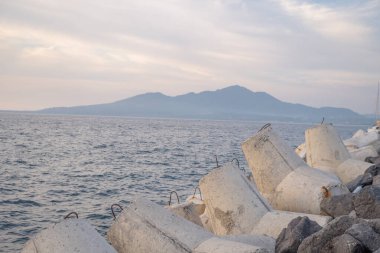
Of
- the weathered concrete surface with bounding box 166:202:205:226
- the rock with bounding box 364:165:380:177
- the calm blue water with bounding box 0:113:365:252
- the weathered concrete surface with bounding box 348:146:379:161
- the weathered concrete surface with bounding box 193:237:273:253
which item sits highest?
the rock with bounding box 364:165:380:177

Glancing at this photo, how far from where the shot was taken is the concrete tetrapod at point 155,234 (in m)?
5.07

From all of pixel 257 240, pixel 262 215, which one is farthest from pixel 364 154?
pixel 257 240

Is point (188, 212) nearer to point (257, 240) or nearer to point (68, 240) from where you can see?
point (257, 240)

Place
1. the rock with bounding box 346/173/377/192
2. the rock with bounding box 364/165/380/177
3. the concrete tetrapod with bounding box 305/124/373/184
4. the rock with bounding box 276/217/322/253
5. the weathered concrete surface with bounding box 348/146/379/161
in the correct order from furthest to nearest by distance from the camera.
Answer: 1. the weathered concrete surface with bounding box 348/146/379/161
2. the concrete tetrapod with bounding box 305/124/373/184
3. the rock with bounding box 364/165/380/177
4. the rock with bounding box 346/173/377/192
5. the rock with bounding box 276/217/322/253

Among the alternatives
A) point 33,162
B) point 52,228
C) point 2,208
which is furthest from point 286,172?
point 33,162

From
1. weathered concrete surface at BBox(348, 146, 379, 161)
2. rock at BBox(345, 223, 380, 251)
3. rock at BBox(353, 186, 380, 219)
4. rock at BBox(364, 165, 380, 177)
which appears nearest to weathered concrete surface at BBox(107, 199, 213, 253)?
rock at BBox(345, 223, 380, 251)

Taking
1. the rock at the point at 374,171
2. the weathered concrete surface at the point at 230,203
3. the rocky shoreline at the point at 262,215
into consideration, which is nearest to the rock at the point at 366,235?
the rocky shoreline at the point at 262,215

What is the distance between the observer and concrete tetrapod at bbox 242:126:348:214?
795cm

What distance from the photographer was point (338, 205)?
21.9 ft

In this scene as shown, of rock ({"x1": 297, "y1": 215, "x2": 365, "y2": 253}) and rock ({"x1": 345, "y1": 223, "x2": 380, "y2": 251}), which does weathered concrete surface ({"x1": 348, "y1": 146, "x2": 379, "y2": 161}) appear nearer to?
rock ({"x1": 297, "y1": 215, "x2": 365, "y2": 253})

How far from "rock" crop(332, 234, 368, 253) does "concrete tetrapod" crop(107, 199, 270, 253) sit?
1.08 m

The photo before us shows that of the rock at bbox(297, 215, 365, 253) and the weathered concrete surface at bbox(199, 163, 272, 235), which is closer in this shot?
the rock at bbox(297, 215, 365, 253)

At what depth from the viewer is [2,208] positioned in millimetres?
12320

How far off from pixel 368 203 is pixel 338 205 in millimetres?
792
